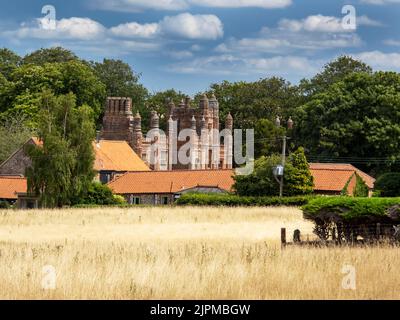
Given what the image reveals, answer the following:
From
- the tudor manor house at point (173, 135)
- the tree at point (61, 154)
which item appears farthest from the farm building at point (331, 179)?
the tudor manor house at point (173, 135)

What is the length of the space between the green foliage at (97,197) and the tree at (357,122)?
28.4 meters

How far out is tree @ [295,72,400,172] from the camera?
96.3 m

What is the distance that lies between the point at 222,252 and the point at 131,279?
254 inches

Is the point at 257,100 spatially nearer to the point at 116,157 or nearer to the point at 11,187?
the point at 116,157

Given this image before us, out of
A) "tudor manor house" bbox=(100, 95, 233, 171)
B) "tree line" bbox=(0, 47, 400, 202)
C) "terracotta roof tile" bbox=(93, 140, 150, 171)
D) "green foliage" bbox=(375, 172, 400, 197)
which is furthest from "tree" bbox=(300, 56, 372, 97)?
"green foliage" bbox=(375, 172, 400, 197)

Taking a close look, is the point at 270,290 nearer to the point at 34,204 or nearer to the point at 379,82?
the point at 34,204

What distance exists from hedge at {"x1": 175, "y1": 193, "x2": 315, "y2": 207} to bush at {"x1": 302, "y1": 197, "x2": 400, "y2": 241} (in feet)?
112

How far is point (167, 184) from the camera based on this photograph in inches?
3423

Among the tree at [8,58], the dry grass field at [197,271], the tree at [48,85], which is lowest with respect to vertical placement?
the dry grass field at [197,271]

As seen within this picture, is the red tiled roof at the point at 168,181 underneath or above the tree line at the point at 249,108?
underneath

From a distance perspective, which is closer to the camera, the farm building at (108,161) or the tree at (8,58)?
the farm building at (108,161)

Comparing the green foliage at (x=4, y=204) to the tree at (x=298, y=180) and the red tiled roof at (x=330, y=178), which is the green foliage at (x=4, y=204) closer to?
the tree at (x=298, y=180)

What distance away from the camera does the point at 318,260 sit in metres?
26.7

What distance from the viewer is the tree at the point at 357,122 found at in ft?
316
